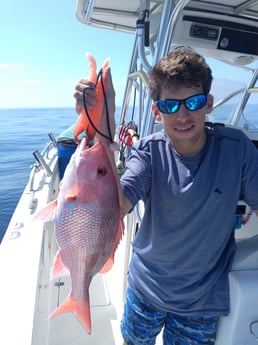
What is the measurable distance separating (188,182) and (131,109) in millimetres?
3012

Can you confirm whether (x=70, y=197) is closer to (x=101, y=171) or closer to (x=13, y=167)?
(x=101, y=171)

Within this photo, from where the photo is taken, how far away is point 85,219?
1.00 metres

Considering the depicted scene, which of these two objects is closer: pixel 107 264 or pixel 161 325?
pixel 107 264

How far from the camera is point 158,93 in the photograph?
4.12ft

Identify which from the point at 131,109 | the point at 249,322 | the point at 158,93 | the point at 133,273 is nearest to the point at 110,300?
the point at 133,273

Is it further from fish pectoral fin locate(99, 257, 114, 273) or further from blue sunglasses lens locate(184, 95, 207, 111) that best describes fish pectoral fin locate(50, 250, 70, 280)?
blue sunglasses lens locate(184, 95, 207, 111)

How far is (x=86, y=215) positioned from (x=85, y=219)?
0.02m

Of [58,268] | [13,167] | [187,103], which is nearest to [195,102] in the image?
[187,103]

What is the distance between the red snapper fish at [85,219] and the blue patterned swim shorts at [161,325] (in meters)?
0.50

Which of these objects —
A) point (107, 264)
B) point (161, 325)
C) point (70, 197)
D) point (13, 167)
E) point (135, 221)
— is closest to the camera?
point (70, 197)

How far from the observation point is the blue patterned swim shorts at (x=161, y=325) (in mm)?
1365

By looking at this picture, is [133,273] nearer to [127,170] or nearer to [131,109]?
[127,170]

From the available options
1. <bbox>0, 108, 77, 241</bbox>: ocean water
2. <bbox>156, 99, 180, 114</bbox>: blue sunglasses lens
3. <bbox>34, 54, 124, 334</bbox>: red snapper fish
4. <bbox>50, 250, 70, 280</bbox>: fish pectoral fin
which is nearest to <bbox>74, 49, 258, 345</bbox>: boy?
<bbox>156, 99, 180, 114</bbox>: blue sunglasses lens

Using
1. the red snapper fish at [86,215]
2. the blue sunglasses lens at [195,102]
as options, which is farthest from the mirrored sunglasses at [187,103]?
the red snapper fish at [86,215]
